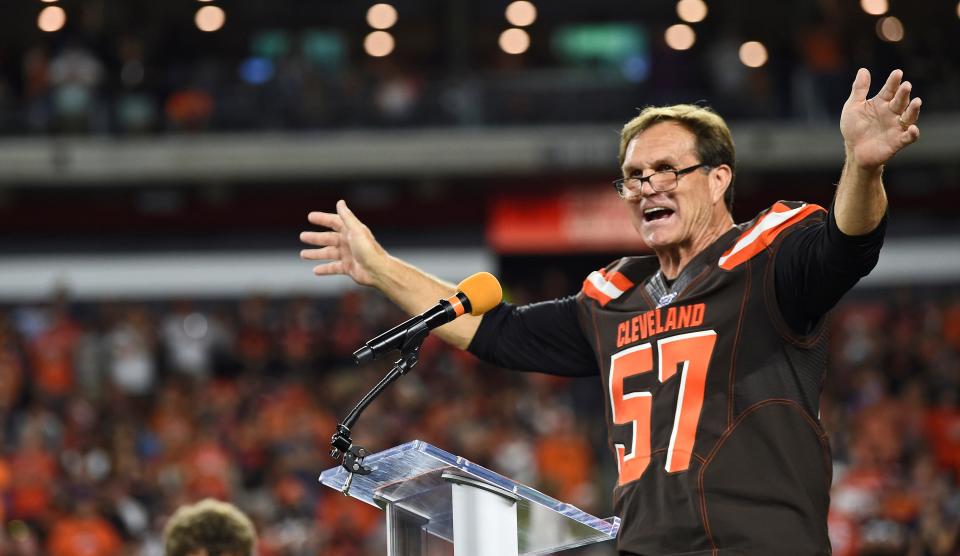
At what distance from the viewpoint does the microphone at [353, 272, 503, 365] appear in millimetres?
2686

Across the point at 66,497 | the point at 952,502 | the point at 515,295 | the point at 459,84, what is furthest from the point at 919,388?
the point at 66,497

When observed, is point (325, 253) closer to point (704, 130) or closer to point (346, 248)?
point (346, 248)

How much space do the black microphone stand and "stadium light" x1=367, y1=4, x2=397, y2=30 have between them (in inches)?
602

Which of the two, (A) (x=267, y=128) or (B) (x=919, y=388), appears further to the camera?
(A) (x=267, y=128)

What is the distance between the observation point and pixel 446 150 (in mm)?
14570

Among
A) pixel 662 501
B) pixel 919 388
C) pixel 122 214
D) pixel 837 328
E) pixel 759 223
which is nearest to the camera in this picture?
pixel 662 501

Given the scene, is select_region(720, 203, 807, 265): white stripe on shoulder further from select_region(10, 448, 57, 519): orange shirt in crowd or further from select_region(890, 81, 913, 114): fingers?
select_region(10, 448, 57, 519): orange shirt in crowd

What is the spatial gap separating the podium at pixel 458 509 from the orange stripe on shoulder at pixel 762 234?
0.61 m

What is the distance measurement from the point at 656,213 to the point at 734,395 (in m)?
0.48

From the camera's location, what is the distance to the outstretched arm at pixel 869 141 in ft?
7.85

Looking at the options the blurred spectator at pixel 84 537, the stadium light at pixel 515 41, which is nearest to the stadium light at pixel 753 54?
the stadium light at pixel 515 41

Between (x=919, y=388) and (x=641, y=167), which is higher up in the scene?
(x=641, y=167)

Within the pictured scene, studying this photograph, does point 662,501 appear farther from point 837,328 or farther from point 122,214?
point 122,214

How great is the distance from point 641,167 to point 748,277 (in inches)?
14.4
